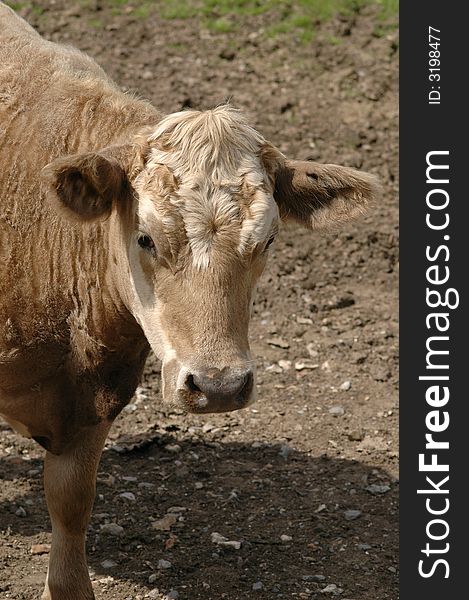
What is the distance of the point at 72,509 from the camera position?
543cm

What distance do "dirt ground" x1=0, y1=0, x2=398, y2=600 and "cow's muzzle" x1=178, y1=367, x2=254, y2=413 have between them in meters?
1.88

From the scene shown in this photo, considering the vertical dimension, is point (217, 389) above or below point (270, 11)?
below

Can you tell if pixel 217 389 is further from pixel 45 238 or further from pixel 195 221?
pixel 45 238

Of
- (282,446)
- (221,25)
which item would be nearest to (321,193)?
(282,446)

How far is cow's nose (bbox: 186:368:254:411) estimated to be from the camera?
3951 mm

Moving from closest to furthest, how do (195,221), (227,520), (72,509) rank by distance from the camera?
(195,221) < (72,509) < (227,520)

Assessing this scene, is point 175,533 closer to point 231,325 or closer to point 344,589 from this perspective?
point 344,589

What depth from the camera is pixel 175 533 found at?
19.8 ft

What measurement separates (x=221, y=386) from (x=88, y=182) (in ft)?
3.47

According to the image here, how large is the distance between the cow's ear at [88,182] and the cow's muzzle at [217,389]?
0.89 m

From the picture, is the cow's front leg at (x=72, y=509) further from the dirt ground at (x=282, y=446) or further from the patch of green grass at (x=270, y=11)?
the patch of green grass at (x=270, y=11)

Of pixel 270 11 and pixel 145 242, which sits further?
pixel 270 11

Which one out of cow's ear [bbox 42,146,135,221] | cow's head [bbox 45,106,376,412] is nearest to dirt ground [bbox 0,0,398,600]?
cow's head [bbox 45,106,376,412]

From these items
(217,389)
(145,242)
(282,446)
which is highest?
(145,242)
